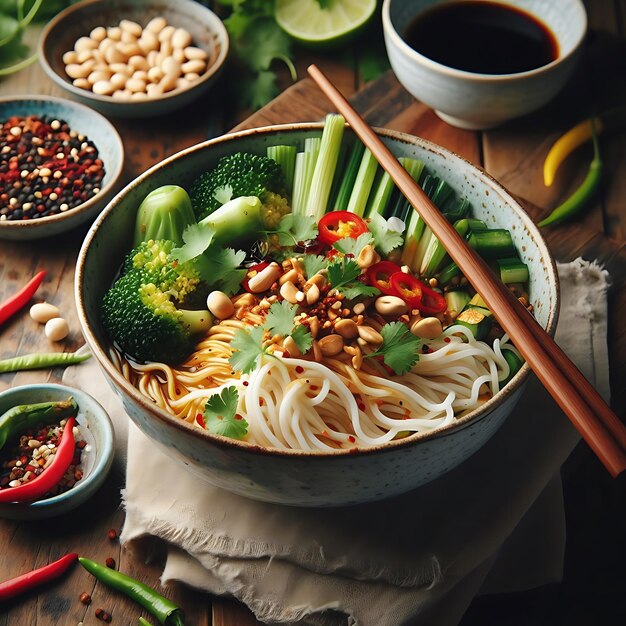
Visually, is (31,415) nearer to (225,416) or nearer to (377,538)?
(225,416)

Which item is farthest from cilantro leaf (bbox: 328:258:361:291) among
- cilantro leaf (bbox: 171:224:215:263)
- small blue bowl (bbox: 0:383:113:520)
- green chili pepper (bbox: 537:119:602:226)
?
green chili pepper (bbox: 537:119:602:226)

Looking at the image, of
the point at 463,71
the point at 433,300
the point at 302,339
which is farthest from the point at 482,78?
the point at 302,339

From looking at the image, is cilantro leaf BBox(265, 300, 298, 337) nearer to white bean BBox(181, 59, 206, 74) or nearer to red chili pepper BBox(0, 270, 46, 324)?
red chili pepper BBox(0, 270, 46, 324)

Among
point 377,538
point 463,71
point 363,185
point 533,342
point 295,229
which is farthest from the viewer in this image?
point 463,71

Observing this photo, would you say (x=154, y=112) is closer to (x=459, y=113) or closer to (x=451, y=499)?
(x=459, y=113)

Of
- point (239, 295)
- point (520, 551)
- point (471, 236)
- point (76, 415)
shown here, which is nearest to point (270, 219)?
point (239, 295)
